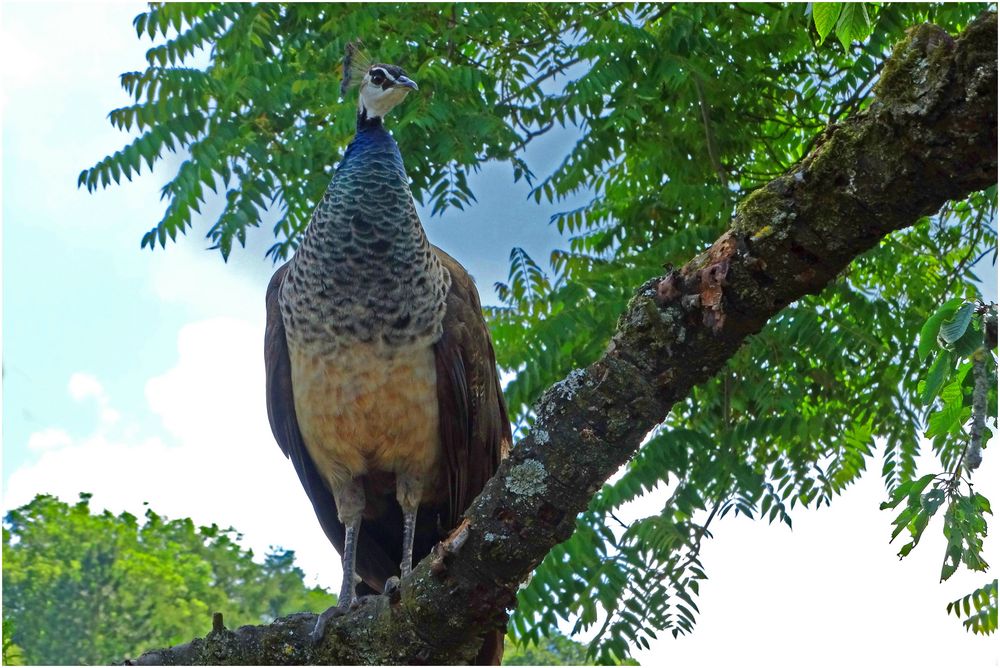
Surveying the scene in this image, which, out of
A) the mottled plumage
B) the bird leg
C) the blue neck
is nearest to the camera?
the mottled plumage

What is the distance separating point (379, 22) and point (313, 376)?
7.87ft

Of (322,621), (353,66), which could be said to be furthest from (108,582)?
(322,621)

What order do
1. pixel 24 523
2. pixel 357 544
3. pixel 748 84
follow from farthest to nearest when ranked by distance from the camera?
pixel 24 523, pixel 748 84, pixel 357 544

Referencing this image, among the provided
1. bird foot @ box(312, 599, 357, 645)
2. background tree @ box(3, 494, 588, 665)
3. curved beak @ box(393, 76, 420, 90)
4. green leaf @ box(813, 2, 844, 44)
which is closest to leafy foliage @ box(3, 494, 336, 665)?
background tree @ box(3, 494, 588, 665)

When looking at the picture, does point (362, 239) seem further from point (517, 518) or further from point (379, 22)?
point (379, 22)

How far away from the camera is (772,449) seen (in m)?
4.84

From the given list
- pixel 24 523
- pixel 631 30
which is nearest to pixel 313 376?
pixel 631 30

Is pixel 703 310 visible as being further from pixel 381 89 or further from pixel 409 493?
pixel 381 89

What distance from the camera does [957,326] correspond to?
1.66 meters

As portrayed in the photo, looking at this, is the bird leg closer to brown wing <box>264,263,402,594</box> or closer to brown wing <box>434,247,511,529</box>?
brown wing <box>434,247,511,529</box>

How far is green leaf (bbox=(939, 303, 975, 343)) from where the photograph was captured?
164cm

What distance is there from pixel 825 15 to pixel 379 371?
1605 millimetres

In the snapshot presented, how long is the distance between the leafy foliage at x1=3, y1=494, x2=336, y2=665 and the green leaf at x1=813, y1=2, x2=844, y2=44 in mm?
7065

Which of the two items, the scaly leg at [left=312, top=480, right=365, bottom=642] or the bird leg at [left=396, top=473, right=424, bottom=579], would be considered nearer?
the scaly leg at [left=312, top=480, right=365, bottom=642]
